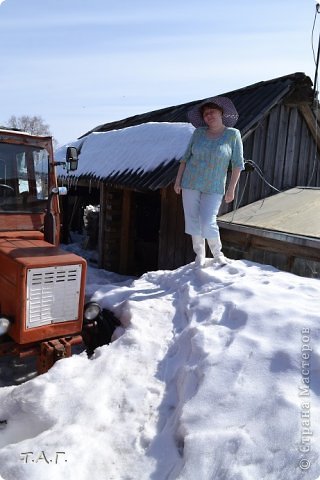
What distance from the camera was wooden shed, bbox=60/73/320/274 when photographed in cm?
728

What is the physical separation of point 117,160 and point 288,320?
671 centimetres

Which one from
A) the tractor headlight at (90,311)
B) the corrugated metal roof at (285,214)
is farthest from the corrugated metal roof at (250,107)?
the tractor headlight at (90,311)

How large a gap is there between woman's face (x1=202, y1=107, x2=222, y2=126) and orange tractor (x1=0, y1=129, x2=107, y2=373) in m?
1.56

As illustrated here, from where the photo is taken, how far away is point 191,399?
267 centimetres

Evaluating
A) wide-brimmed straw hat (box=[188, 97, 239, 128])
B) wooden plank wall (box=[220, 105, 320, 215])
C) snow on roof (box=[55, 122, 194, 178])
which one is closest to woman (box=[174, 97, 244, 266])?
wide-brimmed straw hat (box=[188, 97, 239, 128])

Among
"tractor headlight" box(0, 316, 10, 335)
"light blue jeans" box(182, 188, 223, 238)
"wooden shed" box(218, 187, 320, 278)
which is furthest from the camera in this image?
"wooden shed" box(218, 187, 320, 278)

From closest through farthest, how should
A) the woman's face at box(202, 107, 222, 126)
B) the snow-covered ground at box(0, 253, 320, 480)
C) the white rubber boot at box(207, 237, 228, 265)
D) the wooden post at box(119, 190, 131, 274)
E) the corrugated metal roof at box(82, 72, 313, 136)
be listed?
1. the snow-covered ground at box(0, 253, 320, 480)
2. the woman's face at box(202, 107, 222, 126)
3. the white rubber boot at box(207, 237, 228, 265)
4. the corrugated metal roof at box(82, 72, 313, 136)
5. the wooden post at box(119, 190, 131, 274)

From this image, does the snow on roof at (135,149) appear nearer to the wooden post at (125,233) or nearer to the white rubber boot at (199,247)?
the wooden post at (125,233)

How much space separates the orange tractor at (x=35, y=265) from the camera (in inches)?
146

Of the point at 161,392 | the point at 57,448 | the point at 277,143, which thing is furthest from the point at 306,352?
the point at 277,143

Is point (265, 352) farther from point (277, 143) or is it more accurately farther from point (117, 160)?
point (117, 160)

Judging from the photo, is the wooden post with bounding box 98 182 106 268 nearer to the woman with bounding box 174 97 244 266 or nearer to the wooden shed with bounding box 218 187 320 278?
the wooden shed with bounding box 218 187 320 278

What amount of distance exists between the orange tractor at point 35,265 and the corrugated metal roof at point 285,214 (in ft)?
10.8

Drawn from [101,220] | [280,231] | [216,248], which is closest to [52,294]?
[216,248]
